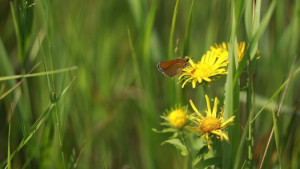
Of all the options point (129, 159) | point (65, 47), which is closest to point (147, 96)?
point (129, 159)

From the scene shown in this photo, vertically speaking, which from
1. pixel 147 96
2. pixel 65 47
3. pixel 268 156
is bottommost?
pixel 268 156

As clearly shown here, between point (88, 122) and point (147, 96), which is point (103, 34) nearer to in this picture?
point (88, 122)

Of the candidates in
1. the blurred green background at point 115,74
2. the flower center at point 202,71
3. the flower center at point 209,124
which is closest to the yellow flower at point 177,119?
the flower center at point 209,124

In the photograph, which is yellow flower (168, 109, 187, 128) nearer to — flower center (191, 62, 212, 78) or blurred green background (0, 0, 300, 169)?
flower center (191, 62, 212, 78)

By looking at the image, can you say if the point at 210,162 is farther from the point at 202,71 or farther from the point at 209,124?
the point at 202,71

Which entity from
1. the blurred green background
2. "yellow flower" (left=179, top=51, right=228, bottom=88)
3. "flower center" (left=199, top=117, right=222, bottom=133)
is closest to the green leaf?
"flower center" (left=199, top=117, right=222, bottom=133)

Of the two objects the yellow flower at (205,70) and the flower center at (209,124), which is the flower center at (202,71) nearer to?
the yellow flower at (205,70)
